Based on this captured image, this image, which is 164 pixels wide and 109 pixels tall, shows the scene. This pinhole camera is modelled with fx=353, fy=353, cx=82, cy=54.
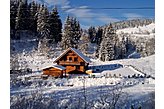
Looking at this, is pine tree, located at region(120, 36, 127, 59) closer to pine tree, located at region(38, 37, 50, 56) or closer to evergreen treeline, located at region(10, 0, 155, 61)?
evergreen treeline, located at region(10, 0, 155, 61)

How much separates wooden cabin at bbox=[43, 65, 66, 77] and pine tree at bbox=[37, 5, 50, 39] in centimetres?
27

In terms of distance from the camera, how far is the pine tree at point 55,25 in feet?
9.94

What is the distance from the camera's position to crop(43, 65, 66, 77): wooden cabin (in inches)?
122

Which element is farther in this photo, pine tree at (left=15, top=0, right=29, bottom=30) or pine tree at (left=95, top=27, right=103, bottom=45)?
pine tree at (left=95, top=27, right=103, bottom=45)

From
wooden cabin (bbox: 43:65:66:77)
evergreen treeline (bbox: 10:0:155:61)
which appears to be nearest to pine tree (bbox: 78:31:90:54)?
evergreen treeline (bbox: 10:0:155:61)

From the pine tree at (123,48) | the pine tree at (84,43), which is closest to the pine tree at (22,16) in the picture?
the pine tree at (84,43)

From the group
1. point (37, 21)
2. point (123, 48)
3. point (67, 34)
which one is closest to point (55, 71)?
point (67, 34)

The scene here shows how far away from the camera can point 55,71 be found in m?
3.13

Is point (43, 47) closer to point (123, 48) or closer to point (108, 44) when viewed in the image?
point (108, 44)
